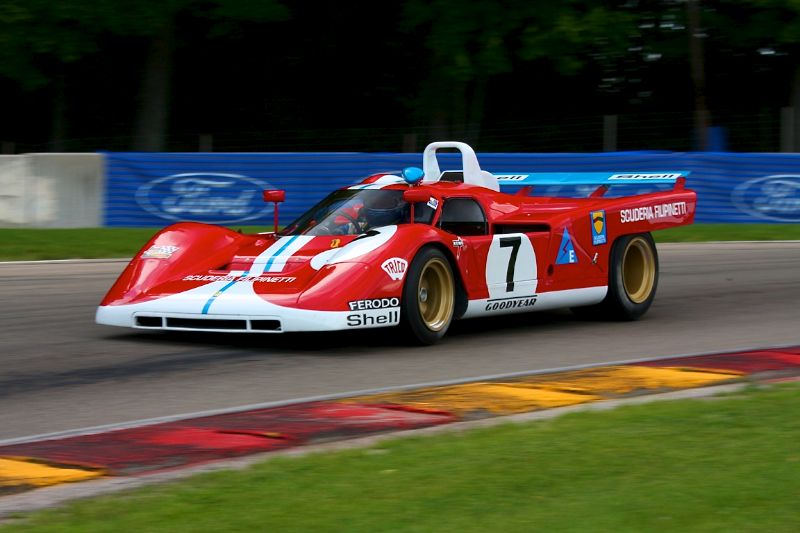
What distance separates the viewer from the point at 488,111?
108ft

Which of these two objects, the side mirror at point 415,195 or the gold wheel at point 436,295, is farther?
the side mirror at point 415,195

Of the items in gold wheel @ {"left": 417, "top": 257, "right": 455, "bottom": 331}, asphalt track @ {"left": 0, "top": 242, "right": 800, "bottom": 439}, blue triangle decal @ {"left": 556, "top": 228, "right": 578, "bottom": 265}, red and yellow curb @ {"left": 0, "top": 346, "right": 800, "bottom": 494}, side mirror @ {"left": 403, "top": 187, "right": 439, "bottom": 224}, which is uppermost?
side mirror @ {"left": 403, "top": 187, "right": 439, "bottom": 224}

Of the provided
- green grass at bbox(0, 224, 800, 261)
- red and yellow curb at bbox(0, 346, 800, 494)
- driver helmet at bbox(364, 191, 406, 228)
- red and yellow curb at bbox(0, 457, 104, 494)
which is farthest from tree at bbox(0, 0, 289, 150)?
red and yellow curb at bbox(0, 457, 104, 494)

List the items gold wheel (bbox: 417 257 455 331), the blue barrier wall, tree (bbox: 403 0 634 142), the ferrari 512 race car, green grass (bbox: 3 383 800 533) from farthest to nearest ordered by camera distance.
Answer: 1. tree (bbox: 403 0 634 142)
2. the blue barrier wall
3. gold wheel (bbox: 417 257 455 331)
4. the ferrari 512 race car
5. green grass (bbox: 3 383 800 533)

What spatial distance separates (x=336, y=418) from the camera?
6090 millimetres

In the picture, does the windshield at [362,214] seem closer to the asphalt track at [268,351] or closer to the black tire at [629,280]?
the asphalt track at [268,351]

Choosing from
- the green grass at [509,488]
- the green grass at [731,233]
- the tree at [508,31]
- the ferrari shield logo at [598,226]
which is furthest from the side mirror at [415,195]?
the tree at [508,31]

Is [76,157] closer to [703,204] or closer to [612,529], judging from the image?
[703,204]

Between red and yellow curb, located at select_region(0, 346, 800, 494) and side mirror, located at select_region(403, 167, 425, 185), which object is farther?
side mirror, located at select_region(403, 167, 425, 185)

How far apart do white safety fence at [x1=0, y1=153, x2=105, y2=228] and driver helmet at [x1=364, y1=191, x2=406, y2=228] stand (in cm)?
768

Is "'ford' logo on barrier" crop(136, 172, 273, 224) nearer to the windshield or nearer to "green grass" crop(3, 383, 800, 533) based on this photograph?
the windshield

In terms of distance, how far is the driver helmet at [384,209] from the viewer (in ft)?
29.8

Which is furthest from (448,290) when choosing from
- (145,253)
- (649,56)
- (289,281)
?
(649,56)

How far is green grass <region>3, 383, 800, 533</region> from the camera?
4.29 m
